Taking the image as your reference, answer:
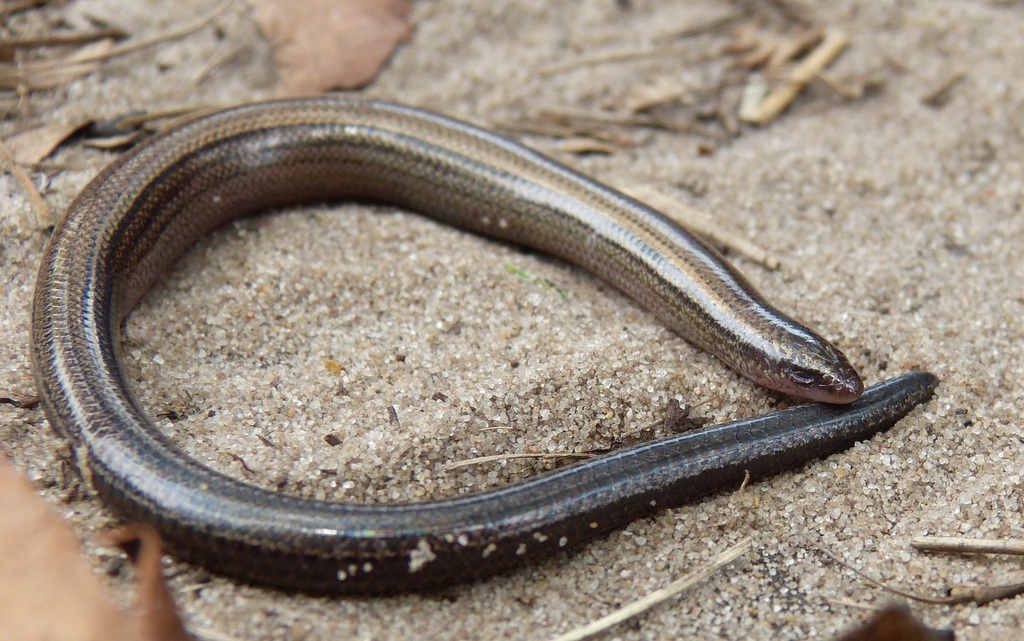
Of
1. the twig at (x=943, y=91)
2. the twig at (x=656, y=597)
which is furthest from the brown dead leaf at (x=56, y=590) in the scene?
the twig at (x=943, y=91)

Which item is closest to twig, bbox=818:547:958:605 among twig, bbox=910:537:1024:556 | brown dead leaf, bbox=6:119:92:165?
twig, bbox=910:537:1024:556

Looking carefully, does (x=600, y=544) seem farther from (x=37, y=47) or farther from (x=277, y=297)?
(x=37, y=47)

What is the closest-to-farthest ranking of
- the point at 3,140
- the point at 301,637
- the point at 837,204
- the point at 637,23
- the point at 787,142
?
the point at 301,637 < the point at 3,140 < the point at 837,204 < the point at 787,142 < the point at 637,23

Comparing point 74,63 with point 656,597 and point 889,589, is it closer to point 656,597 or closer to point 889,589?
point 656,597

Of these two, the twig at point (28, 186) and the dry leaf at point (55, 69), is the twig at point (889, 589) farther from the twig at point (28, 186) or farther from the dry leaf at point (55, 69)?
the dry leaf at point (55, 69)

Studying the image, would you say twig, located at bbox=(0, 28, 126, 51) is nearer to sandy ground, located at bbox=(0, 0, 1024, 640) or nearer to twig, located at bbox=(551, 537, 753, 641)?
sandy ground, located at bbox=(0, 0, 1024, 640)

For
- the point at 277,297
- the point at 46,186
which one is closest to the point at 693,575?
the point at 277,297
